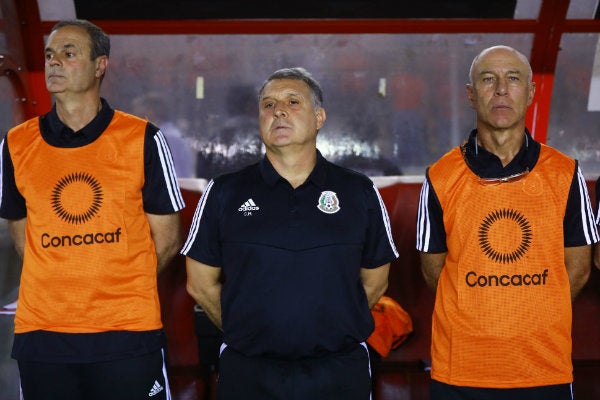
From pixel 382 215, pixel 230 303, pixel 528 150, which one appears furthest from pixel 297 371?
pixel 528 150

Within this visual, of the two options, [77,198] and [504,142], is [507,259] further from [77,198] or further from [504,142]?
[77,198]

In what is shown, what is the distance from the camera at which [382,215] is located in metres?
2.50

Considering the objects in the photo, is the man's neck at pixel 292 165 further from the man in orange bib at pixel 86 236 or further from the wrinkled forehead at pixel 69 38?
the wrinkled forehead at pixel 69 38

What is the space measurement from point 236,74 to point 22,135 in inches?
78.1

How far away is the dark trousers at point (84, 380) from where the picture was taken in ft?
8.21

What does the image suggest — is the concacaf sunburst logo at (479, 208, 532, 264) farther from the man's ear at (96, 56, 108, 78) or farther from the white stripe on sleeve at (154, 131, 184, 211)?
the man's ear at (96, 56, 108, 78)

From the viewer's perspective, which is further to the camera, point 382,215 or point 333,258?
point 382,215

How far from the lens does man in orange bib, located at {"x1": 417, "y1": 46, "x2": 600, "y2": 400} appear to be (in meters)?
2.48

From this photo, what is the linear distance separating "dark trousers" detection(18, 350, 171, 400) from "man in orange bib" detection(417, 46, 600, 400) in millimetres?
1077

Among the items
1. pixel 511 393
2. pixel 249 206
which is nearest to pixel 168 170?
pixel 249 206

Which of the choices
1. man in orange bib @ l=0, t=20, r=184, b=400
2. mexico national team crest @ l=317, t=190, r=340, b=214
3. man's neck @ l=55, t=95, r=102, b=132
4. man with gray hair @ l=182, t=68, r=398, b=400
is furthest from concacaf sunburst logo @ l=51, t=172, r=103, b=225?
mexico national team crest @ l=317, t=190, r=340, b=214

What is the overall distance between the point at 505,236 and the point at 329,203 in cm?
64

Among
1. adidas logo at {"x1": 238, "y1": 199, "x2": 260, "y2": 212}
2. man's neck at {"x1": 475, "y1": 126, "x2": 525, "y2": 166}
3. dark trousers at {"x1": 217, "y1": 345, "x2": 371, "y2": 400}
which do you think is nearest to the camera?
dark trousers at {"x1": 217, "y1": 345, "x2": 371, "y2": 400}

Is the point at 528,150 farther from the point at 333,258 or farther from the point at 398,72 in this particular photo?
the point at 398,72
